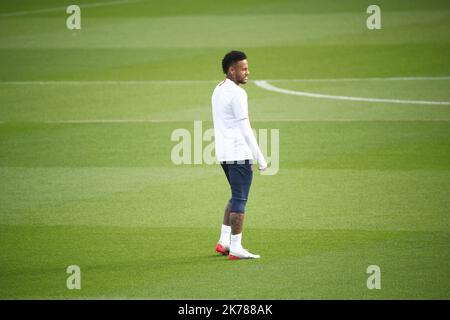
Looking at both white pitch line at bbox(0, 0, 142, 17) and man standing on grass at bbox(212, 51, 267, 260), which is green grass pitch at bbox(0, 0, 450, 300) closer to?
man standing on grass at bbox(212, 51, 267, 260)

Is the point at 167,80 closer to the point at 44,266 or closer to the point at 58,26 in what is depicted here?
the point at 58,26

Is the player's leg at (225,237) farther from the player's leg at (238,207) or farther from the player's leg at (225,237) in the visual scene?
the player's leg at (238,207)

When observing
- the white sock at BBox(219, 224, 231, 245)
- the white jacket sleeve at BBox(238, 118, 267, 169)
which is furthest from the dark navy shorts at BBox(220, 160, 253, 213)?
the white sock at BBox(219, 224, 231, 245)

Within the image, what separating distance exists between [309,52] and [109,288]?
53.5ft

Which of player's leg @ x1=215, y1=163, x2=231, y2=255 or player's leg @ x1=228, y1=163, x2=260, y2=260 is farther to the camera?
player's leg @ x1=215, y1=163, x2=231, y2=255

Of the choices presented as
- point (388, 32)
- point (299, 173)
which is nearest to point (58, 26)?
point (388, 32)

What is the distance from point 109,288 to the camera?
941 cm

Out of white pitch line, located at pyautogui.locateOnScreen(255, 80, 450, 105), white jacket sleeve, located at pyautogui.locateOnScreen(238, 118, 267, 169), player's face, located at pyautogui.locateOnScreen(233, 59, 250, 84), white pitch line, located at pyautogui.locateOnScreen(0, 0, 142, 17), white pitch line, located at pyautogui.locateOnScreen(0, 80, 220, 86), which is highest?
white pitch line, located at pyautogui.locateOnScreen(0, 0, 142, 17)

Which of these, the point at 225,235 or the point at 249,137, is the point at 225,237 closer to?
the point at 225,235

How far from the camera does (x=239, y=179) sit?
10.3 m

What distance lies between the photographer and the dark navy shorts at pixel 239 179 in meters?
10.3

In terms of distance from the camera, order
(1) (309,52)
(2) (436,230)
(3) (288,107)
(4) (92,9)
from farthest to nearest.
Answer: (4) (92,9)
(1) (309,52)
(3) (288,107)
(2) (436,230)

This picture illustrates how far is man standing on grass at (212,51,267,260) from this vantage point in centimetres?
1016

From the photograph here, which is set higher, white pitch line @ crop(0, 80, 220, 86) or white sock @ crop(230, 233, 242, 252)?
white pitch line @ crop(0, 80, 220, 86)
